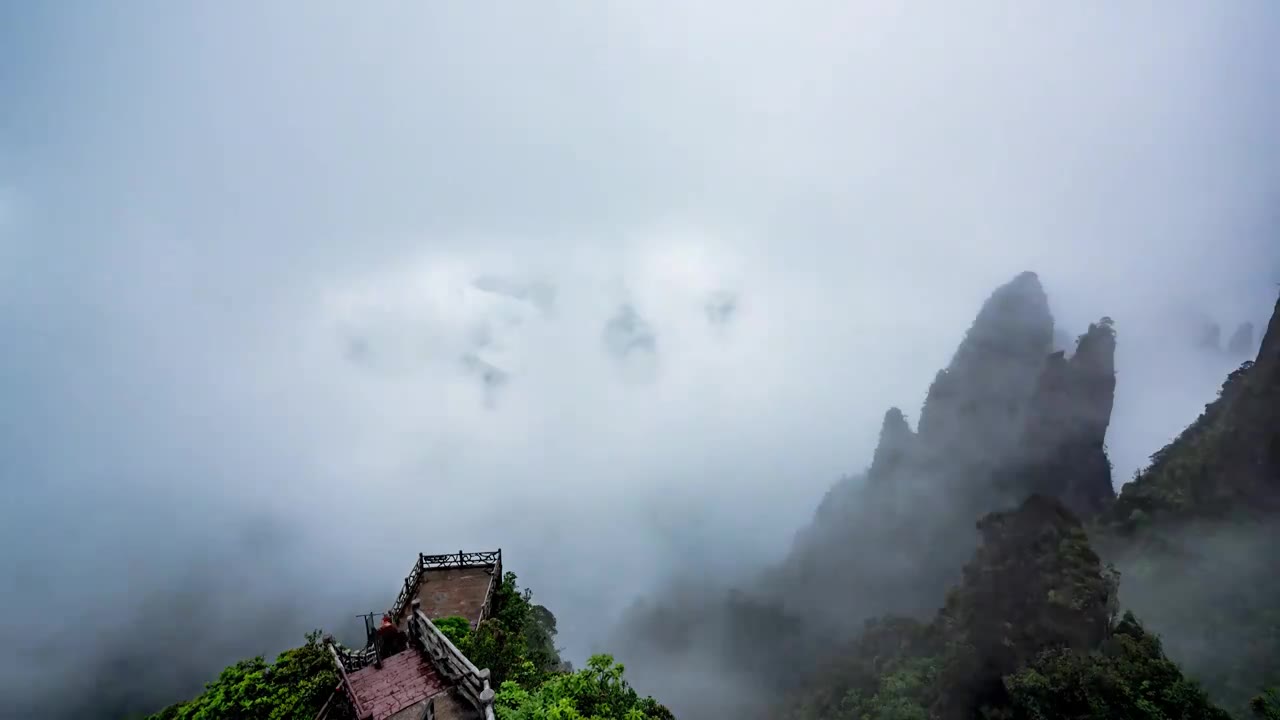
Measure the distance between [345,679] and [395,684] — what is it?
4.31 ft

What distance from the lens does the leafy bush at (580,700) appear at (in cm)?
1176

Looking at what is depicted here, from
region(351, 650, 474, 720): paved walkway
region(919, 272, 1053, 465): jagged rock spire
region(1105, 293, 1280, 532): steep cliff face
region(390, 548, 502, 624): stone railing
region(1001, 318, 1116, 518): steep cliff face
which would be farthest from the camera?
region(919, 272, 1053, 465): jagged rock spire

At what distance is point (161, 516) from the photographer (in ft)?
360

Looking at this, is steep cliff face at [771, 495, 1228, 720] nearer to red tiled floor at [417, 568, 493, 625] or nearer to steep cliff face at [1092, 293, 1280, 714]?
steep cliff face at [1092, 293, 1280, 714]

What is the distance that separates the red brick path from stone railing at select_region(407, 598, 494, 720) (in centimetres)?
33

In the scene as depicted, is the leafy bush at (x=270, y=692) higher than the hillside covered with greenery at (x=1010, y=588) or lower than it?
lower

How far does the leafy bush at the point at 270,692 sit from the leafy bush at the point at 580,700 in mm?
5793

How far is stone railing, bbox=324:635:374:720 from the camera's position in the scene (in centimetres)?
1233

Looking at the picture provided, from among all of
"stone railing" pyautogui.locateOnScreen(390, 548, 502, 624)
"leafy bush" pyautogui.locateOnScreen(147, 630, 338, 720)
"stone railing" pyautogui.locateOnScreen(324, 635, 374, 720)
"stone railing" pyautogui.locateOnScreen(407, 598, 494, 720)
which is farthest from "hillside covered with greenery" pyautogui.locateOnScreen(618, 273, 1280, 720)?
"leafy bush" pyautogui.locateOnScreen(147, 630, 338, 720)

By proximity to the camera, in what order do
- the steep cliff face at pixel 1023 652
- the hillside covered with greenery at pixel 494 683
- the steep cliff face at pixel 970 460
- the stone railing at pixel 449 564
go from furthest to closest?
the steep cliff face at pixel 970 460 → the steep cliff face at pixel 1023 652 → the stone railing at pixel 449 564 → the hillside covered with greenery at pixel 494 683

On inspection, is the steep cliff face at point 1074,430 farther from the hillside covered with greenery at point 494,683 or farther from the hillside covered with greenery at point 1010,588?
the hillside covered with greenery at point 494,683

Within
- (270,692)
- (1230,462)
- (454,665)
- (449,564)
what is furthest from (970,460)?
(270,692)

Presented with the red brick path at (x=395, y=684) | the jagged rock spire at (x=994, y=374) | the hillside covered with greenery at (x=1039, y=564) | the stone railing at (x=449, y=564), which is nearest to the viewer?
the red brick path at (x=395, y=684)

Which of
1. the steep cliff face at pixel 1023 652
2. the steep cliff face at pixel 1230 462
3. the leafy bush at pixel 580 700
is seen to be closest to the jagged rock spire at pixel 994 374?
the steep cliff face at pixel 1230 462
